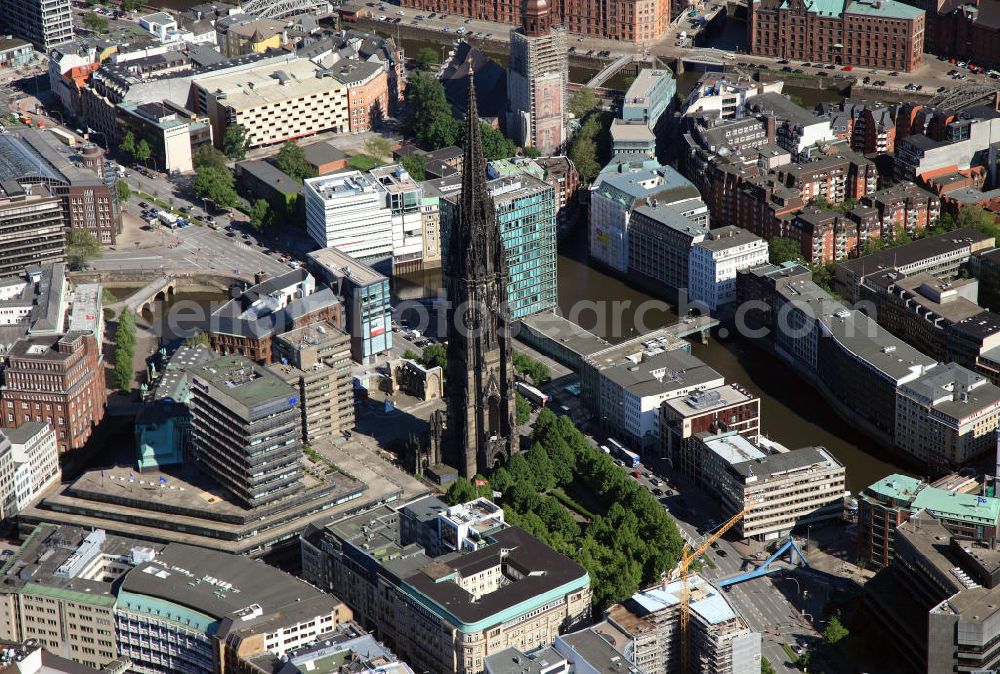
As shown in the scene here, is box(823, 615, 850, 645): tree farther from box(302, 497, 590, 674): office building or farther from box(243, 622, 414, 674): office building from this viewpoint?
box(243, 622, 414, 674): office building

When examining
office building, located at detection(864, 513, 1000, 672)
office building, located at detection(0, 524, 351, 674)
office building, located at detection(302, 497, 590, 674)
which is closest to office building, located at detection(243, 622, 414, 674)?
office building, located at detection(0, 524, 351, 674)

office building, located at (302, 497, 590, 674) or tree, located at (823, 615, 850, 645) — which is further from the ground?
office building, located at (302, 497, 590, 674)

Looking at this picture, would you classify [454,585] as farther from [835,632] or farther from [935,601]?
[935,601]

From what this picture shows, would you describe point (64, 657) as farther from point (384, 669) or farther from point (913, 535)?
point (913, 535)

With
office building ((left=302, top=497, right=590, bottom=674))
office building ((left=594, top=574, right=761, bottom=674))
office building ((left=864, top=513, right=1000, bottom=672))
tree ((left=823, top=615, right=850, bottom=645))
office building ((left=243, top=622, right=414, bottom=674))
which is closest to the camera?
office building ((left=243, top=622, right=414, bottom=674))

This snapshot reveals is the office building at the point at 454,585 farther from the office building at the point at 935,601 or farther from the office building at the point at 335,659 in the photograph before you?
the office building at the point at 935,601

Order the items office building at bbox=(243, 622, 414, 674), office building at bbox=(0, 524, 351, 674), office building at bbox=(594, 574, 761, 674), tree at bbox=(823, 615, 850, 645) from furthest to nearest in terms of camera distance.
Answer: tree at bbox=(823, 615, 850, 645) < office building at bbox=(0, 524, 351, 674) < office building at bbox=(594, 574, 761, 674) < office building at bbox=(243, 622, 414, 674)

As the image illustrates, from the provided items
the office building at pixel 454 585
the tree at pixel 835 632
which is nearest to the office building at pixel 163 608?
the office building at pixel 454 585
